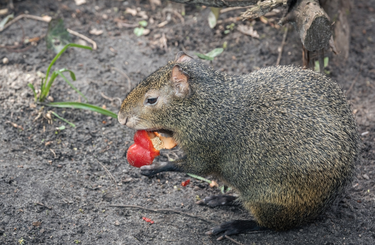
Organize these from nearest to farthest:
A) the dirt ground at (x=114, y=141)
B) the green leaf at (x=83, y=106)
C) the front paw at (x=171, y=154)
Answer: the dirt ground at (x=114, y=141) < the green leaf at (x=83, y=106) < the front paw at (x=171, y=154)

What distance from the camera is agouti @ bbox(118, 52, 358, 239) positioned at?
386cm

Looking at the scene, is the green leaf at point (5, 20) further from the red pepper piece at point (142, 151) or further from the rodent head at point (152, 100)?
the red pepper piece at point (142, 151)

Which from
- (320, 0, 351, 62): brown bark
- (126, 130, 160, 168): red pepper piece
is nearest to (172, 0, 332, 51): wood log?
(320, 0, 351, 62): brown bark

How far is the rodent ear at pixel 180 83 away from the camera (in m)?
3.93

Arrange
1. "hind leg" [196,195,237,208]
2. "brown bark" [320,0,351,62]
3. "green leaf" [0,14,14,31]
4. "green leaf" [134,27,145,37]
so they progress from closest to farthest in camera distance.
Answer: "hind leg" [196,195,237,208], "brown bark" [320,0,351,62], "green leaf" [0,14,14,31], "green leaf" [134,27,145,37]

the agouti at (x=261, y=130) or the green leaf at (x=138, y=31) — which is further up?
the agouti at (x=261, y=130)

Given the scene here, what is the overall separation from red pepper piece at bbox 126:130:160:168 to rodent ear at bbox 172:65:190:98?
578 mm

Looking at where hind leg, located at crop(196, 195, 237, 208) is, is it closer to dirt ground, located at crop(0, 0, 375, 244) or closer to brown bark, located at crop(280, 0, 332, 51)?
dirt ground, located at crop(0, 0, 375, 244)

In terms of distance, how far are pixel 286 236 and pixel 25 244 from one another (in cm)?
250

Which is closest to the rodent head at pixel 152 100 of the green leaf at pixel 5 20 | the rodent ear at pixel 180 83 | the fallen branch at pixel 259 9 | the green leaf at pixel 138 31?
Result: the rodent ear at pixel 180 83

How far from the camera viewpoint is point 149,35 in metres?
6.71

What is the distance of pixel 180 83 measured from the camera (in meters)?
4.00

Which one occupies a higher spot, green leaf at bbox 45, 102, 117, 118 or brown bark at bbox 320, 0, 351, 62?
brown bark at bbox 320, 0, 351, 62

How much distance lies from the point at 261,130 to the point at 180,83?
0.89 m
